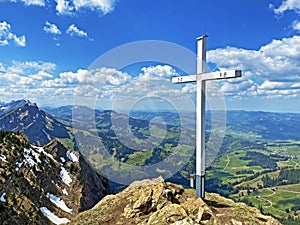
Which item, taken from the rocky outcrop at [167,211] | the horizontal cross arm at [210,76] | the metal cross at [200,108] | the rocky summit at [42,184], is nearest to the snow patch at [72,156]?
the rocky summit at [42,184]

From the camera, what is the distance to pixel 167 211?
13805 mm

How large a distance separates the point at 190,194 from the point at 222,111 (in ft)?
19.1

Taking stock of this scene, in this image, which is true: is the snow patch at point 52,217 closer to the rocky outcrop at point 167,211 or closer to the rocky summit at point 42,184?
the rocky summit at point 42,184

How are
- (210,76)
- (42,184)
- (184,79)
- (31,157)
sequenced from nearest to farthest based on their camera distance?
(210,76) < (184,79) < (42,184) < (31,157)

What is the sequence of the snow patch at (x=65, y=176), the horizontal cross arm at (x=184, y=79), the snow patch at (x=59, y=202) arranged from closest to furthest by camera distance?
the horizontal cross arm at (x=184, y=79) < the snow patch at (x=59, y=202) < the snow patch at (x=65, y=176)

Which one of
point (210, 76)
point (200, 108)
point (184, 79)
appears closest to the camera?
point (210, 76)

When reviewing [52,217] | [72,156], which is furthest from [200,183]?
[72,156]

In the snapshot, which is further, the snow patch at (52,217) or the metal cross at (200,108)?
the snow patch at (52,217)

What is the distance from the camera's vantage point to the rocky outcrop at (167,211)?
13344 mm

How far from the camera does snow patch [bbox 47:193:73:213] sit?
7195cm

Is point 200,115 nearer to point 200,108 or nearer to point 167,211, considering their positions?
point 200,108

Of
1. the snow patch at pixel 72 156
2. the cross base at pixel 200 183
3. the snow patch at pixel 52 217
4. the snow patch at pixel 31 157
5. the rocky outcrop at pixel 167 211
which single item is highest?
the cross base at pixel 200 183

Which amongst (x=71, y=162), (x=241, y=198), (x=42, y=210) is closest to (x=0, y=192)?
(x=42, y=210)

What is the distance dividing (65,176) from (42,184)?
11000 millimetres
